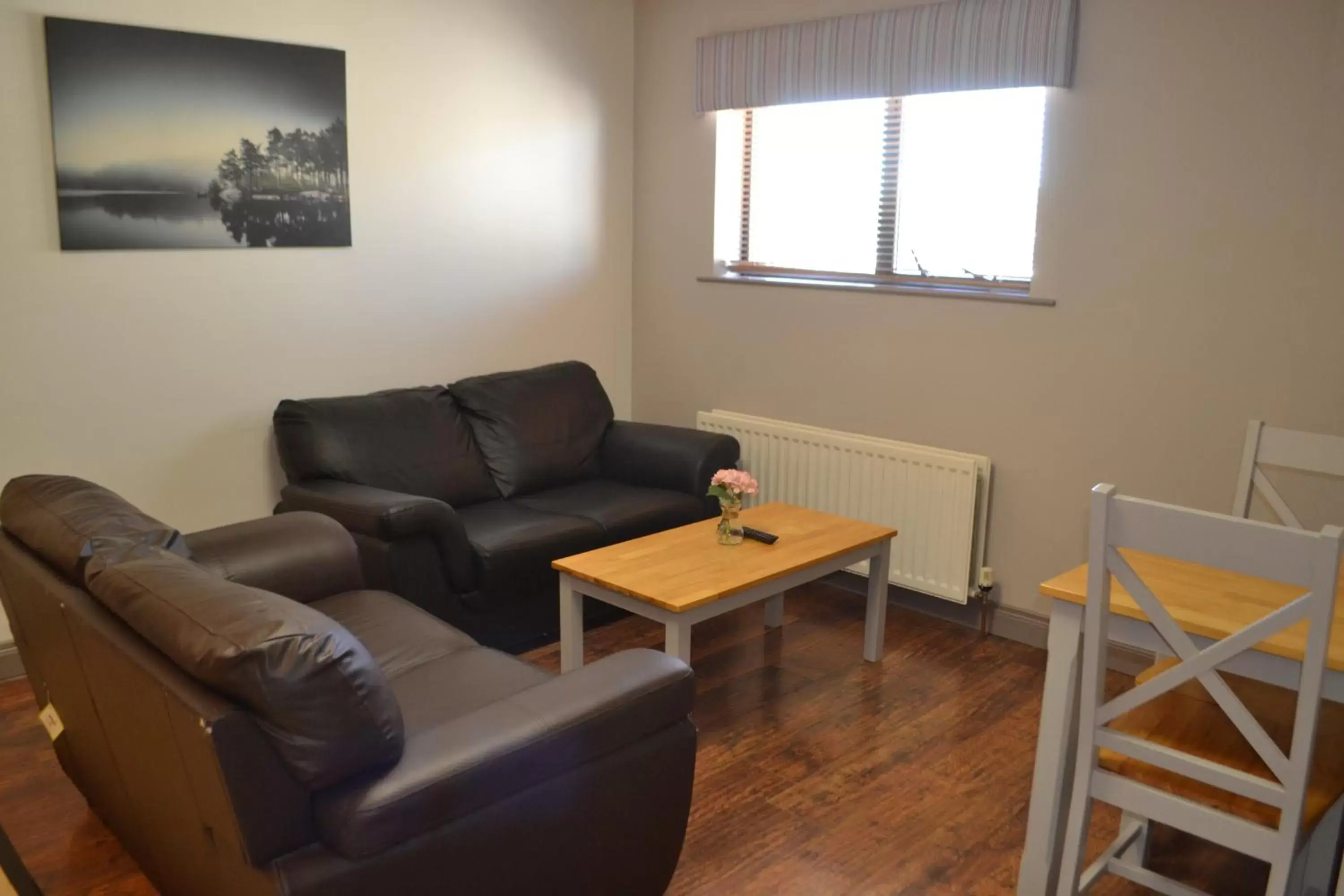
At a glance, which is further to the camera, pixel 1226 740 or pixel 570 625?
pixel 570 625

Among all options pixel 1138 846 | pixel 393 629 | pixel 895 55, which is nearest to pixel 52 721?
pixel 393 629

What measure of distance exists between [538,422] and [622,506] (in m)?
0.60

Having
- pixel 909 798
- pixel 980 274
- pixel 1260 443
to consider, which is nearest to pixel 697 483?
pixel 980 274

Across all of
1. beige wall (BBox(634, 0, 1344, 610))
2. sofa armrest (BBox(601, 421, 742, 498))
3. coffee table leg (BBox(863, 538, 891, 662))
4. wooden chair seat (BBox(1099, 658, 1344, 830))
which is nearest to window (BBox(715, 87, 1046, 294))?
beige wall (BBox(634, 0, 1344, 610))

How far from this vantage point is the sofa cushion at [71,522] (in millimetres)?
2109

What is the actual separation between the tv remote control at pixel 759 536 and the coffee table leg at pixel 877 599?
0.39m

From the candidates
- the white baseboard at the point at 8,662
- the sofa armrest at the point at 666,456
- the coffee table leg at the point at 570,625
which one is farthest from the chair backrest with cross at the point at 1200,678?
the white baseboard at the point at 8,662

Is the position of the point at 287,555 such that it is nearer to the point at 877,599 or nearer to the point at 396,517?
the point at 396,517

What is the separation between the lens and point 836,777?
292 centimetres

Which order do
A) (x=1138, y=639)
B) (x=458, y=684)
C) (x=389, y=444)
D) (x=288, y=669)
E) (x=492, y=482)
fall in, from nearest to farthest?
(x=288, y=669)
(x=1138, y=639)
(x=458, y=684)
(x=389, y=444)
(x=492, y=482)

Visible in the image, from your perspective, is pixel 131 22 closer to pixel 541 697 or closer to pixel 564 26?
pixel 564 26

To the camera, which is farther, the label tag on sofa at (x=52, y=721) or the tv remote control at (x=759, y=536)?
the tv remote control at (x=759, y=536)

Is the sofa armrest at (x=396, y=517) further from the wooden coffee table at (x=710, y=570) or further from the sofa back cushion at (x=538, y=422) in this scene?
the sofa back cushion at (x=538, y=422)

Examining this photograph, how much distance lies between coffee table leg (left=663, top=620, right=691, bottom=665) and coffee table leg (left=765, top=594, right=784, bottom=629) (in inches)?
40.6
